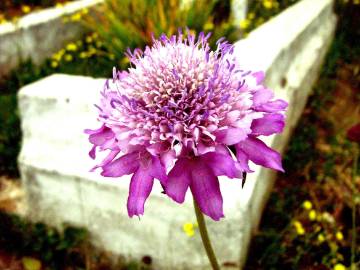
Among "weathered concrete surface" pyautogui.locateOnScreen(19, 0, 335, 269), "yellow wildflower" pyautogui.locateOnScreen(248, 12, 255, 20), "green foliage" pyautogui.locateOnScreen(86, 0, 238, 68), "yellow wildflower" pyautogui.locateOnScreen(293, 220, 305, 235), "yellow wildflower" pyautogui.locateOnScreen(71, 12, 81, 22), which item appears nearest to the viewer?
"weathered concrete surface" pyautogui.locateOnScreen(19, 0, 335, 269)

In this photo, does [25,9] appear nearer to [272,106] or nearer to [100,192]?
[100,192]

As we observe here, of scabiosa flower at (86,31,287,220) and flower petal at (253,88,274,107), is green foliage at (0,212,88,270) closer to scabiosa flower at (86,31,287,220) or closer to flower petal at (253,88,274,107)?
scabiosa flower at (86,31,287,220)

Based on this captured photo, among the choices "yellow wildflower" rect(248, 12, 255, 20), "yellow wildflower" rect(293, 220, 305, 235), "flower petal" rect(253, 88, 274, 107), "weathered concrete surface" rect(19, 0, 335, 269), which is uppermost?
"yellow wildflower" rect(248, 12, 255, 20)

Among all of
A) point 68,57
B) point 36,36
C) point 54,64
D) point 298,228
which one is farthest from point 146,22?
point 298,228

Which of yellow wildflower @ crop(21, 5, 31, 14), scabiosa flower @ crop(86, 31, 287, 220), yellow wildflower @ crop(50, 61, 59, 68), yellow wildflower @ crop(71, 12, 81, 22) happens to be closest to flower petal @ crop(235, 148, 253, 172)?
scabiosa flower @ crop(86, 31, 287, 220)

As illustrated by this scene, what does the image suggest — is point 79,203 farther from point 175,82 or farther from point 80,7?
point 80,7

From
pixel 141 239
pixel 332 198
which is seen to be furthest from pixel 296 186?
pixel 141 239
